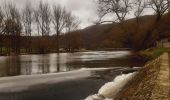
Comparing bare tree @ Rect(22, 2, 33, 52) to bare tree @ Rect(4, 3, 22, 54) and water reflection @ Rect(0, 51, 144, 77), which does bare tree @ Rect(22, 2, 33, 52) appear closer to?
bare tree @ Rect(4, 3, 22, 54)

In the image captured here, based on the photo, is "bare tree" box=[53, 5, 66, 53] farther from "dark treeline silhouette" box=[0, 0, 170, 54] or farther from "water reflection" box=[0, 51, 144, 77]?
"water reflection" box=[0, 51, 144, 77]

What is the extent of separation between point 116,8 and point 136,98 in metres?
40.6

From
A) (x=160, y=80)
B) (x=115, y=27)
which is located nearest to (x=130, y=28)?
(x=115, y=27)

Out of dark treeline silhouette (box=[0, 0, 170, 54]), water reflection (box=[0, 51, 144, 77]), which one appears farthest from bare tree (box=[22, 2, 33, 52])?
water reflection (box=[0, 51, 144, 77])

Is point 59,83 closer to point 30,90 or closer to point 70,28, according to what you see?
point 30,90

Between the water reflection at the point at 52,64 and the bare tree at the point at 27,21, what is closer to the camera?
the water reflection at the point at 52,64

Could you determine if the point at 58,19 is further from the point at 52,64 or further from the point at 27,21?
the point at 52,64

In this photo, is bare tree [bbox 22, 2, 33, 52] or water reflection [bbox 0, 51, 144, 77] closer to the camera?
water reflection [bbox 0, 51, 144, 77]

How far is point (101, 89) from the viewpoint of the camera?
13914mm

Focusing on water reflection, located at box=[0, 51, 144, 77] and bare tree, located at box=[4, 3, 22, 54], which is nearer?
water reflection, located at box=[0, 51, 144, 77]

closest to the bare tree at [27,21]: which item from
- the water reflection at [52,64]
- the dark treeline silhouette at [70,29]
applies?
the dark treeline silhouette at [70,29]

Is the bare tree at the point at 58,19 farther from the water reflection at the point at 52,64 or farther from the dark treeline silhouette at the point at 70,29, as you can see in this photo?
the water reflection at the point at 52,64

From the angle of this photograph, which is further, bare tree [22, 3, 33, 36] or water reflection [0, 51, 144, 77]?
bare tree [22, 3, 33, 36]

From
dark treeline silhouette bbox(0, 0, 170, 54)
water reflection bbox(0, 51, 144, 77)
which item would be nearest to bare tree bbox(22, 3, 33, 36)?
dark treeline silhouette bbox(0, 0, 170, 54)
